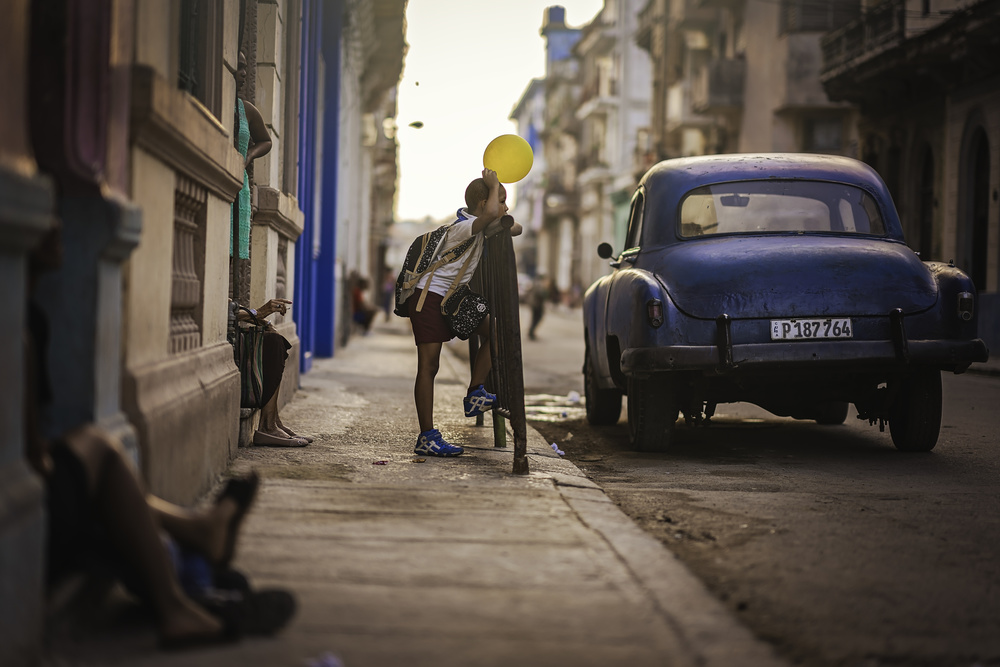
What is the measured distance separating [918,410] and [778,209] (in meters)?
1.63

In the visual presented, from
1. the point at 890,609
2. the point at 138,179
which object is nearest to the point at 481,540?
the point at 890,609

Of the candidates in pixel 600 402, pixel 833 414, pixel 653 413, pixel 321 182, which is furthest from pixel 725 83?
pixel 653 413

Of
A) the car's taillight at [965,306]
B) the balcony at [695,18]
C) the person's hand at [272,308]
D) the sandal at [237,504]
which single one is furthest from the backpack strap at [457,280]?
the balcony at [695,18]

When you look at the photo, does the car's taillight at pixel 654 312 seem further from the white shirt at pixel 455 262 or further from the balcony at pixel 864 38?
the balcony at pixel 864 38

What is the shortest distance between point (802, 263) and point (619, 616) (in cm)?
411

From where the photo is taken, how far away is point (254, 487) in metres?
3.34

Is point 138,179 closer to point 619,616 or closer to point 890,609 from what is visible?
point 619,616

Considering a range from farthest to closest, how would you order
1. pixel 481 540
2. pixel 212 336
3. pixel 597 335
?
pixel 597 335 < pixel 212 336 < pixel 481 540

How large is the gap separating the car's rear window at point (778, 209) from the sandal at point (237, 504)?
16.3 feet

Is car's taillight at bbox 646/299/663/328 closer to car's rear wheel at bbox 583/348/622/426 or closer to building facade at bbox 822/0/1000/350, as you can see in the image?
car's rear wheel at bbox 583/348/622/426

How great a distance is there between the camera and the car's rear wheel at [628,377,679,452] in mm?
7141

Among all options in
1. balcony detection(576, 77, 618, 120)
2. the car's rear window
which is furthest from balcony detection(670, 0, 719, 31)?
the car's rear window

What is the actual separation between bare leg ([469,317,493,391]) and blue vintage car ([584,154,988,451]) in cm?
84

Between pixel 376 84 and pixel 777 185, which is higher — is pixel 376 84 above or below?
above
